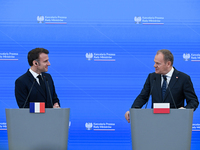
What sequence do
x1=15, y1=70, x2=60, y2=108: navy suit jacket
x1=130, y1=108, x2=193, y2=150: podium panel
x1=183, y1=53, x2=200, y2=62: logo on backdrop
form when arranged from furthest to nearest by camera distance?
x1=183, y1=53, x2=200, y2=62: logo on backdrop < x1=15, y1=70, x2=60, y2=108: navy suit jacket < x1=130, y1=108, x2=193, y2=150: podium panel

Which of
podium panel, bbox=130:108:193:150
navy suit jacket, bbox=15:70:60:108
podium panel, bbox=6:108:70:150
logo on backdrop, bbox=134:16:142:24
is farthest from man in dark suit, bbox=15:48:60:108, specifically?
logo on backdrop, bbox=134:16:142:24

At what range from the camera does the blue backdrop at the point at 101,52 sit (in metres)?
3.98

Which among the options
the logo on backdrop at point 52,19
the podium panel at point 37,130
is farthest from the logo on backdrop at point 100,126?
the podium panel at point 37,130

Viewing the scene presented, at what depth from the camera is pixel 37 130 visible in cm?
207

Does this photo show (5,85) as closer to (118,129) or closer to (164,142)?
(118,129)

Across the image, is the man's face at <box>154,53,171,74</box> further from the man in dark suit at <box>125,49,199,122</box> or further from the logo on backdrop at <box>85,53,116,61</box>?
the logo on backdrop at <box>85,53,116,61</box>

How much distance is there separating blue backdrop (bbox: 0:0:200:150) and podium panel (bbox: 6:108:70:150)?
1.91 meters

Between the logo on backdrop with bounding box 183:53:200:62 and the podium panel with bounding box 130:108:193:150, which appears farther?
A: the logo on backdrop with bounding box 183:53:200:62

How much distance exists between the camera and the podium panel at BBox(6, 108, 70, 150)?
6.76ft

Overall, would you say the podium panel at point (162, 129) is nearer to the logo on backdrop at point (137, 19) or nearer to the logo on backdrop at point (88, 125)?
the logo on backdrop at point (88, 125)

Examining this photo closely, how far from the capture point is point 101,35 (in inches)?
158

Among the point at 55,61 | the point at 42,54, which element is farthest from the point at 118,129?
the point at 42,54

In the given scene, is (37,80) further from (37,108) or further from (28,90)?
(37,108)

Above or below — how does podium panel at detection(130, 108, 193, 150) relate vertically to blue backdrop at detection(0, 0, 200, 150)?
below
